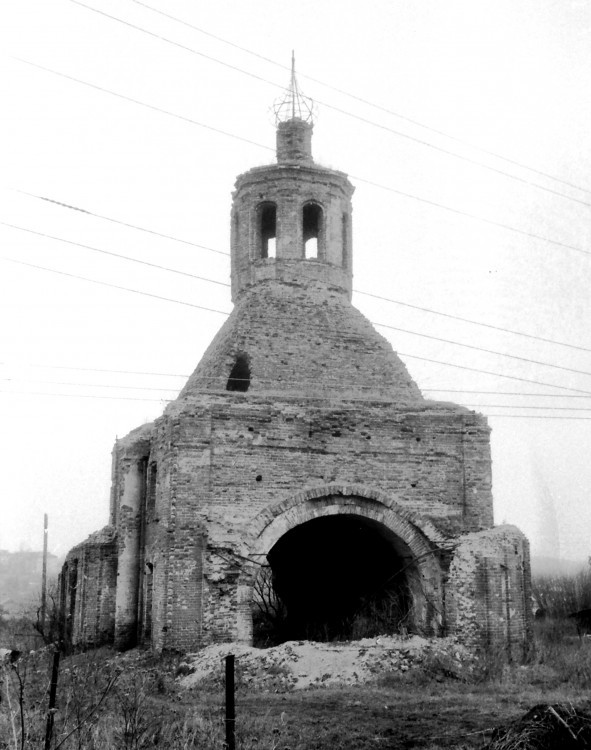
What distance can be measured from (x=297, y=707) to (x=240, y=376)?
6.91 metres

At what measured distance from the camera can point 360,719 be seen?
9914mm

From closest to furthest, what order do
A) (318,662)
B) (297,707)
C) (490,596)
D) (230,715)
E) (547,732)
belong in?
(230,715) < (547,732) < (297,707) < (318,662) < (490,596)

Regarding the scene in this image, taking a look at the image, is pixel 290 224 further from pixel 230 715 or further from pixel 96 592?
pixel 230 715

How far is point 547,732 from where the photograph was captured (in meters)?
7.45

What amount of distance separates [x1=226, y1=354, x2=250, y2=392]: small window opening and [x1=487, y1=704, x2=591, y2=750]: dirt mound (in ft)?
30.0

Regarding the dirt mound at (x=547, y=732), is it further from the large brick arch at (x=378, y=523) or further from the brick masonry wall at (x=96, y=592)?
the brick masonry wall at (x=96, y=592)

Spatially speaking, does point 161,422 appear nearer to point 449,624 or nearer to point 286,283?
point 286,283

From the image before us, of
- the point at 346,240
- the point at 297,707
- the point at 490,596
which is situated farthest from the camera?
the point at 346,240

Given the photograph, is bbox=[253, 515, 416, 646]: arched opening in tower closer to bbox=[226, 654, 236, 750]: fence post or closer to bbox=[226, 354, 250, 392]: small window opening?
bbox=[226, 354, 250, 392]: small window opening

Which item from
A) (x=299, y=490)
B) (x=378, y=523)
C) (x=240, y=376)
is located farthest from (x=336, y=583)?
(x=240, y=376)

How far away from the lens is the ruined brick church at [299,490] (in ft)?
44.9

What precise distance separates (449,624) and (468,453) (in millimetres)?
2862

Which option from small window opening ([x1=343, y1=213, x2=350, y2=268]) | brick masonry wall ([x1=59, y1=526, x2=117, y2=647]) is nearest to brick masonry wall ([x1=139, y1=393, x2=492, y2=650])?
brick masonry wall ([x1=59, y1=526, x2=117, y2=647])

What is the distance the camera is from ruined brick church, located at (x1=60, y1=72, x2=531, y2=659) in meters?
13.7
